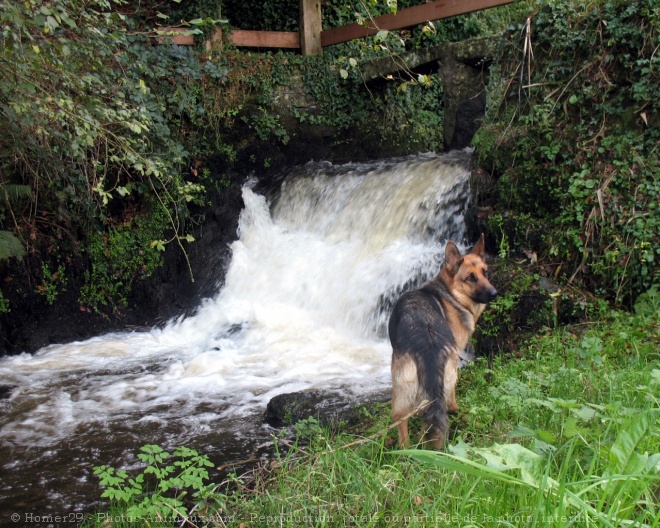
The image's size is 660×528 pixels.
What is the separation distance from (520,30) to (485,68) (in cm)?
420

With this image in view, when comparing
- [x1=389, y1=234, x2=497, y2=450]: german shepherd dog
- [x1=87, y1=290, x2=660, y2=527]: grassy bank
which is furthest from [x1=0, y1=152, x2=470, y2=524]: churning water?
[x1=389, y1=234, x2=497, y2=450]: german shepherd dog

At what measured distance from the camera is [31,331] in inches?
333

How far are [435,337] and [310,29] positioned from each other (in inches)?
362

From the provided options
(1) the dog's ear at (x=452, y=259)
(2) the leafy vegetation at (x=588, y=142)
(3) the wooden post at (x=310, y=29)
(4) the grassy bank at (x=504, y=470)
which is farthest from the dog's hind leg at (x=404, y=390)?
(3) the wooden post at (x=310, y=29)

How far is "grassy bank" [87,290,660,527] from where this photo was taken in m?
2.11

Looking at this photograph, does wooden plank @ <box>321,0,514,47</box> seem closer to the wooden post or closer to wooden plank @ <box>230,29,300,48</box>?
the wooden post

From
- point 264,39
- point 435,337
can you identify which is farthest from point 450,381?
point 264,39

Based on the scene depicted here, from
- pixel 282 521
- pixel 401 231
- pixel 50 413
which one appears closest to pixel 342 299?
pixel 401 231

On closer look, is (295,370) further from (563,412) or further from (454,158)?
(454,158)

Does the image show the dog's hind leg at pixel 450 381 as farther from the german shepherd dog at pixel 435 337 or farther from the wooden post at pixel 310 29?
the wooden post at pixel 310 29

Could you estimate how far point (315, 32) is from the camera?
38.2 feet

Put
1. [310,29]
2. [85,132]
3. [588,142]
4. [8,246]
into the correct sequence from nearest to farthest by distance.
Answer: [85,132] < [588,142] < [8,246] < [310,29]

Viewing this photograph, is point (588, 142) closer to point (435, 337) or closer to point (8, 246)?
point (435, 337)

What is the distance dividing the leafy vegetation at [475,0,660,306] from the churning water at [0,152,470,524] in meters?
1.34
